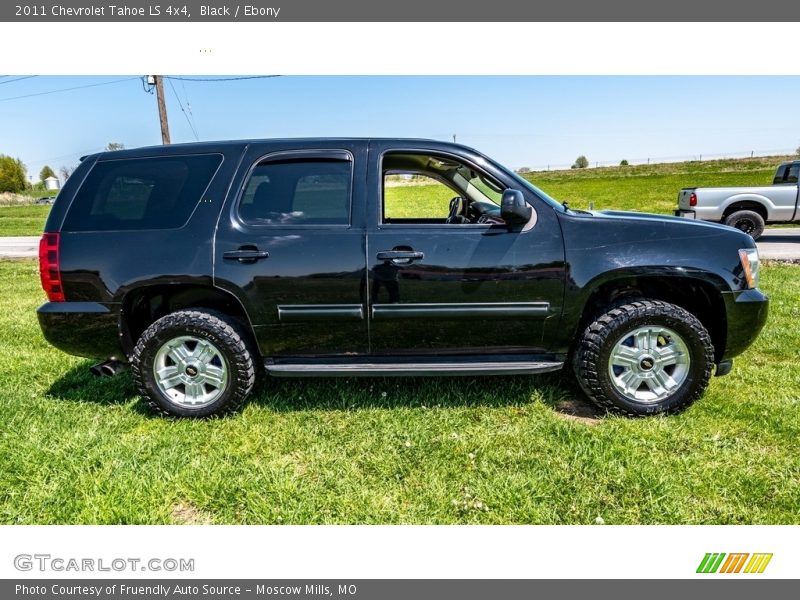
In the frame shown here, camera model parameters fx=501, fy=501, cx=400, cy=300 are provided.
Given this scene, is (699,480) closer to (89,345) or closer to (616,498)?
→ (616,498)

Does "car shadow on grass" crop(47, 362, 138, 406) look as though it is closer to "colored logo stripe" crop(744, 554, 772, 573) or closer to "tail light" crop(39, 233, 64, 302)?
"tail light" crop(39, 233, 64, 302)

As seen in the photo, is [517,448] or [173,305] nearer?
[517,448]

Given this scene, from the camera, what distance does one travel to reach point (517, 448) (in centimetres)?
312

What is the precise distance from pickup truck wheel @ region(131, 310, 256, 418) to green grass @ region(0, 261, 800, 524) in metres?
0.15

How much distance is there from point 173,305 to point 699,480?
3587mm

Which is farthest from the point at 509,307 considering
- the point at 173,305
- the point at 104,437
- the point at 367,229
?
the point at 104,437

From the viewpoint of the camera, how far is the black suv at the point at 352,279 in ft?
11.0

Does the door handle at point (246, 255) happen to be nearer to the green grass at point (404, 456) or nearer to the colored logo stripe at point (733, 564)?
the green grass at point (404, 456)

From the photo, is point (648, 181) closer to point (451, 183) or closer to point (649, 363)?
point (451, 183)

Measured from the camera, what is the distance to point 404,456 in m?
3.05

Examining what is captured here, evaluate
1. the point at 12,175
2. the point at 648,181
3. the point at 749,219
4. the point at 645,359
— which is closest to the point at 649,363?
the point at 645,359

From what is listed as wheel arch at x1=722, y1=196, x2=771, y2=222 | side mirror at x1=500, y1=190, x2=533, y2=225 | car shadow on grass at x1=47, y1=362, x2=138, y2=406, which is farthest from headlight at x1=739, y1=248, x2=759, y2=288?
wheel arch at x1=722, y1=196, x2=771, y2=222

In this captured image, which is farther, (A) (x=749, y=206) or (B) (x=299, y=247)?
(A) (x=749, y=206)

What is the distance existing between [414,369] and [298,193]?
4.84ft
